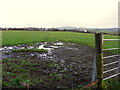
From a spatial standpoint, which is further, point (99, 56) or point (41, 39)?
point (41, 39)

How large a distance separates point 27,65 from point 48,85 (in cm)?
285

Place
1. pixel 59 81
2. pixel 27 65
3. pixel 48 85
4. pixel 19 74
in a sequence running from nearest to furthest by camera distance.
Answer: pixel 48 85 → pixel 59 81 → pixel 19 74 → pixel 27 65

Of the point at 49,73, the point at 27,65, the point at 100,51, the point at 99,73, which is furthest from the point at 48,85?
the point at 27,65

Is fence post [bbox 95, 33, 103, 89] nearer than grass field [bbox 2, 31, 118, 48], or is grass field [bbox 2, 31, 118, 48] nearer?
fence post [bbox 95, 33, 103, 89]

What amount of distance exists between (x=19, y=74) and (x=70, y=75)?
214cm

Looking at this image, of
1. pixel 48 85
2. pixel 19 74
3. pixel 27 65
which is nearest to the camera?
pixel 48 85

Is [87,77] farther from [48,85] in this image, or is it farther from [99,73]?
[48,85]

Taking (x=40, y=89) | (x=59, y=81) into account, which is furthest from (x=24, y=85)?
(x=59, y=81)

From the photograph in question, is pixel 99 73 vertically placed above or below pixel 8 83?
above

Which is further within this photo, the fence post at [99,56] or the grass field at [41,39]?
the grass field at [41,39]

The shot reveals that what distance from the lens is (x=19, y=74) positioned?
20.2ft

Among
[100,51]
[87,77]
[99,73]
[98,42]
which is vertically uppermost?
[98,42]

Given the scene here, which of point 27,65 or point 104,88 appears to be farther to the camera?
point 27,65

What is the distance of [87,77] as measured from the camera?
20.9ft
